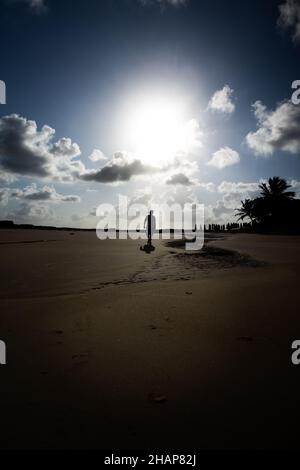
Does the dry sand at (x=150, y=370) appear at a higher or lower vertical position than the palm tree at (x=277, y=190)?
lower

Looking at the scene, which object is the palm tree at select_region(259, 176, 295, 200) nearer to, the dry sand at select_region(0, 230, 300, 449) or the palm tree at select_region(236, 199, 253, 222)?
the palm tree at select_region(236, 199, 253, 222)

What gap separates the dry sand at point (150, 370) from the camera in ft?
4.51

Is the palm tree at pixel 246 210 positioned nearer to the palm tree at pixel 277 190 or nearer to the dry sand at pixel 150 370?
the palm tree at pixel 277 190

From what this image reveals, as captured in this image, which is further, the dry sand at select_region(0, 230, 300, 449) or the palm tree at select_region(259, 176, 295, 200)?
the palm tree at select_region(259, 176, 295, 200)

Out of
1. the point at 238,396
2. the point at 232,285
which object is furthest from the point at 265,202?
the point at 238,396

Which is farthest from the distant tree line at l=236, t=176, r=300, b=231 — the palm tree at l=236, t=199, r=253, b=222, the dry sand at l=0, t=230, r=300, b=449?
the dry sand at l=0, t=230, r=300, b=449

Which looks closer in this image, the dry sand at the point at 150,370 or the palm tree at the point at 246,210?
the dry sand at the point at 150,370

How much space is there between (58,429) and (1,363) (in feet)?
3.08

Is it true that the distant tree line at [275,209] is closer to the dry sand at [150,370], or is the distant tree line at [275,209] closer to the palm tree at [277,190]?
the palm tree at [277,190]

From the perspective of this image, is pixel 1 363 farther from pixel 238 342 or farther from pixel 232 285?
pixel 232 285

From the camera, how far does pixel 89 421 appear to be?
1440 mm

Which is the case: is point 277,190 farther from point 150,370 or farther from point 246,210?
point 150,370

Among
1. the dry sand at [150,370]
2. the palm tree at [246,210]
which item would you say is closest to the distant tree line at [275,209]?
the palm tree at [246,210]

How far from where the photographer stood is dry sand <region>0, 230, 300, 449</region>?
1.38 m
